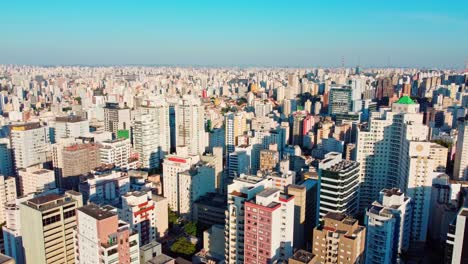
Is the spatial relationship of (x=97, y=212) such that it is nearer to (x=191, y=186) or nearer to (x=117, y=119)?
(x=191, y=186)

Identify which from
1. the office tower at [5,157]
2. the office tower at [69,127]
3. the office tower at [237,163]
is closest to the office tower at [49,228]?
the office tower at [237,163]

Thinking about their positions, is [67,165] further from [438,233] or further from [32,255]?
[438,233]

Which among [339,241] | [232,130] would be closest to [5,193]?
[339,241]

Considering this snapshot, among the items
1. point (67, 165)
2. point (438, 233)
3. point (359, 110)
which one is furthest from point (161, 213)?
point (359, 110)

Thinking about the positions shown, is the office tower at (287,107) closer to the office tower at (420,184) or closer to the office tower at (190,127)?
the office tower at (190,127)

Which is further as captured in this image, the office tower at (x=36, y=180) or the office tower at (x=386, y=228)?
the office tower at (x=36, y=180)

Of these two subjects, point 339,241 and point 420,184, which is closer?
point 339,241
